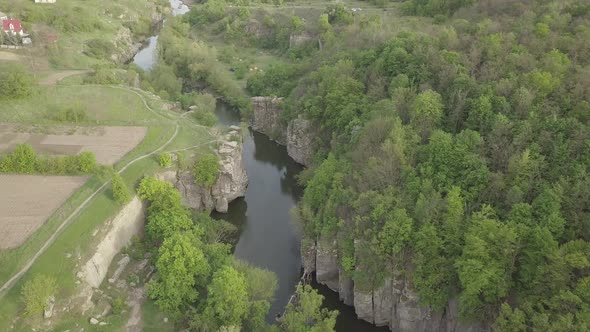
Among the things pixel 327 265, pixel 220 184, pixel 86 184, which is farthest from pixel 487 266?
A: pixel 86 184

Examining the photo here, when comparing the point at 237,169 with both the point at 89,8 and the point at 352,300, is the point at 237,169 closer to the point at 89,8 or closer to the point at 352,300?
the point at 352,300

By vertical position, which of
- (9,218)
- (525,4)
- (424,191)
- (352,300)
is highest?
(525,4)

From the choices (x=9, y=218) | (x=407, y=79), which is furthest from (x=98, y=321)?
(x=407, y=79)

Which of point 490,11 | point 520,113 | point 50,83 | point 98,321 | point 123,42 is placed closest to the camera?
point 98,321

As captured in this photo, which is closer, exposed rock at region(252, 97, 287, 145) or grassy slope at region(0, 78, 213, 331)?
grassy slope at region(0, 78, 213, 331)

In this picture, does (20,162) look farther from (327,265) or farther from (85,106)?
(327,265)

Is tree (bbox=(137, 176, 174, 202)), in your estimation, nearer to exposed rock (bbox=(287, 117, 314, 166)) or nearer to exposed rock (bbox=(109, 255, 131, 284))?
exposed rock (bbox=(109, 255, 131, 284))

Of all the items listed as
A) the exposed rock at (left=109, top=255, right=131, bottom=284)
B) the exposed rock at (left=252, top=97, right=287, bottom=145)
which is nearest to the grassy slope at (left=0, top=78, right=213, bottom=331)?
the exposed rock at (left=109, top=255, right=131, bottom=284)
